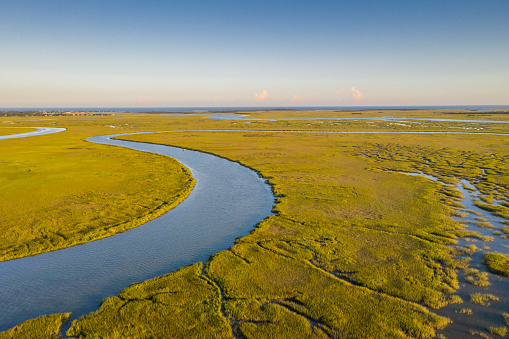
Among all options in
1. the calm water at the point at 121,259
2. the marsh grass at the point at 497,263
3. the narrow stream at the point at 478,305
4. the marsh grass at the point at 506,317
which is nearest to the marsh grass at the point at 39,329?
the calm water at the point at 121,259

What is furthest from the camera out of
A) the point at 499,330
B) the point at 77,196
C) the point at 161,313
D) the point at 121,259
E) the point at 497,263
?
the point at 77,196

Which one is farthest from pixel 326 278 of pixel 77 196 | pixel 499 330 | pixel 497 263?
pixel 77 196

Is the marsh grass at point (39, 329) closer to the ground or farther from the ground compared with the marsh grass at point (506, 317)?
closer to the ground

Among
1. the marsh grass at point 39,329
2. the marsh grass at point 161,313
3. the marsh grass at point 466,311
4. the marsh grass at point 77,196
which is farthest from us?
the marsh grass at point 77,196

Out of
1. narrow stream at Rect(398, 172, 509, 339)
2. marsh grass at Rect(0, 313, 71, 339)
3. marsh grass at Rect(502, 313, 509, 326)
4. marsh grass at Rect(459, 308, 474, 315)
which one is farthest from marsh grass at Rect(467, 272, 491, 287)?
marsh grass at Rect(0, 313, 71, 339)

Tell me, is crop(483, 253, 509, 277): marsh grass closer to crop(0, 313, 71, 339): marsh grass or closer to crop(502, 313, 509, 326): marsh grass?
crop(502, 313, 509, 326): marsh grass

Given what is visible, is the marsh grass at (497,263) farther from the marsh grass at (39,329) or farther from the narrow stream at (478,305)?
the marsh grass at (39,329)

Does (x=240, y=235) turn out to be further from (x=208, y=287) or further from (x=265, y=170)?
(x=265, y=170)

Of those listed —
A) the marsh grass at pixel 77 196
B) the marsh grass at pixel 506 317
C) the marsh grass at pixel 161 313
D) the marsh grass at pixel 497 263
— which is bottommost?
the marsh grass at pixel 161 313

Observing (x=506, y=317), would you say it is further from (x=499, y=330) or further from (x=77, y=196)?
(x=77, y=196)
